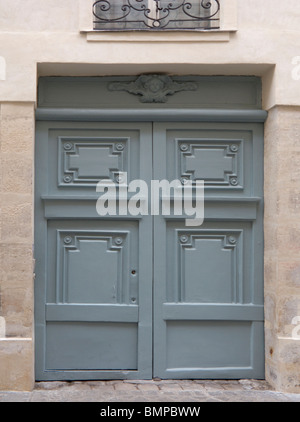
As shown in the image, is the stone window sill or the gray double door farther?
the gray double door

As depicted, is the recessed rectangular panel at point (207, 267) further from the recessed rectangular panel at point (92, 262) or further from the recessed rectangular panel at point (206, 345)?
the recessed rectangular panel at point (92, 262)

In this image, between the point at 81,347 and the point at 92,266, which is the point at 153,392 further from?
the point at 92,266

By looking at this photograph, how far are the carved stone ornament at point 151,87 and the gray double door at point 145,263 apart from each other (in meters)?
0.28

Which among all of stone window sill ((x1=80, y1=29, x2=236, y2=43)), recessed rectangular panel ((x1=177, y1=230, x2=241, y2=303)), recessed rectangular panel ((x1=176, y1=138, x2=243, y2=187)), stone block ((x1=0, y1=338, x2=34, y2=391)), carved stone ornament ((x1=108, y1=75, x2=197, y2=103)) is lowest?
stone block ((x1=0, y1=338, x2=34, y2=391))

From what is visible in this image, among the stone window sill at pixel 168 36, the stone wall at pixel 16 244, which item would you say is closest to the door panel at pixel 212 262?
the stone window sill at pixel 168 36

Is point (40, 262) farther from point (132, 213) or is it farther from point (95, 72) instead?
point (95, 72)

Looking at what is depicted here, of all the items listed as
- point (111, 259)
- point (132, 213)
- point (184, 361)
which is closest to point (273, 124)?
point (132, 213)

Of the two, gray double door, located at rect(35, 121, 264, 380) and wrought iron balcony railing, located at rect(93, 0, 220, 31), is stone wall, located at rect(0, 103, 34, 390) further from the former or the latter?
wrought iron balcony railing, located at rect(93, 0, 220, 31)

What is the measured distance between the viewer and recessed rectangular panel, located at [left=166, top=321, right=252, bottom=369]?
5.92 metres

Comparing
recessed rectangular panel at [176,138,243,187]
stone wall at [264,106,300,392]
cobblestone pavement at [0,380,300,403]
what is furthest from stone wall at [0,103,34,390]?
stone wall at [264,106,300,392]

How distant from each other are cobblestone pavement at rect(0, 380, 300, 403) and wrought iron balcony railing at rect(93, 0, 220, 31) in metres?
3.21

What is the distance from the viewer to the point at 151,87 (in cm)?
595

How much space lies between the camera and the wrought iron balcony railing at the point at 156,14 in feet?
18.8

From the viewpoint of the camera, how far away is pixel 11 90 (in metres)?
5.66
